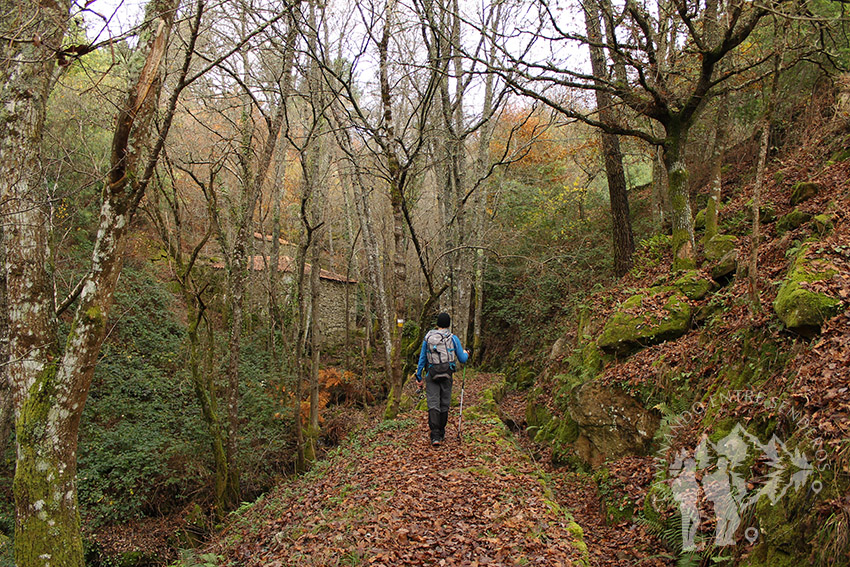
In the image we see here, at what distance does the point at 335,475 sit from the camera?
686 cm

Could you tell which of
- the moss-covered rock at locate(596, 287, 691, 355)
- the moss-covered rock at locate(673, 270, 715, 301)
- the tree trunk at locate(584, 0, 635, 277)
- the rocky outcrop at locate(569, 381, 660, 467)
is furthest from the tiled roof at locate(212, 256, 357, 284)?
the moss-covered rock at locate(673, 270, 715, 301)

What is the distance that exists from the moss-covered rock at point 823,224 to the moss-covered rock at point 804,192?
5.43 ft

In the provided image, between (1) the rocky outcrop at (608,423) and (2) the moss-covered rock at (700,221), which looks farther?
(2) the moss-covered rock at (700,221)

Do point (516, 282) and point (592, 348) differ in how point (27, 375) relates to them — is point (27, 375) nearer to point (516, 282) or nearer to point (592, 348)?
point (592, 348)

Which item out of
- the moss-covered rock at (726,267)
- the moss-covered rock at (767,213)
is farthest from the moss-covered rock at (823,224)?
the moss-covered rock at (767,213)

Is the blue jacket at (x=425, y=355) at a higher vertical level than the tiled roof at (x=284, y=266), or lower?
lower

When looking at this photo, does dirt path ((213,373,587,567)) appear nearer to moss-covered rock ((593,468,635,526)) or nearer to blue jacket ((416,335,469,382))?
moss-covered rock ((593,468,635,526))

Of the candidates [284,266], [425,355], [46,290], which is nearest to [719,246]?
[425,355]

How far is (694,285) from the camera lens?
24.8 ft

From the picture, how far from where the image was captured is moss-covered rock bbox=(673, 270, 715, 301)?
7426 mm

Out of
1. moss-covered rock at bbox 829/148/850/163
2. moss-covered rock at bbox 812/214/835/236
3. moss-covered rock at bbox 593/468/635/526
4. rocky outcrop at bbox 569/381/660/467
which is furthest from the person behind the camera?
moss-covered rock at bbox 829/148/850/163

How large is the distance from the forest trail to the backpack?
114cm

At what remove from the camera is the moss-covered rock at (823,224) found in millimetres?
5875

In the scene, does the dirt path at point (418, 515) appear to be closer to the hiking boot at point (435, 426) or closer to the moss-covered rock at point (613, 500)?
the hiking boot at point (435, 426)
